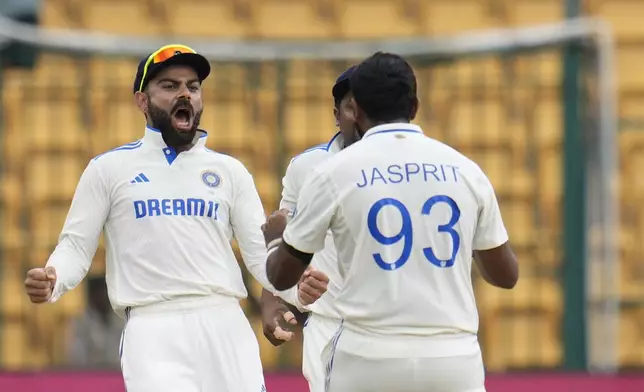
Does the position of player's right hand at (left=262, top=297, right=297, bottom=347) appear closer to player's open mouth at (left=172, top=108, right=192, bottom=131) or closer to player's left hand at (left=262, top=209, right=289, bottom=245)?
player's left hand at (left=262, top=209, right=289, bottom=245)

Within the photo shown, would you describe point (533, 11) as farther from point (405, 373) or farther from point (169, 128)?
point (405, 373)

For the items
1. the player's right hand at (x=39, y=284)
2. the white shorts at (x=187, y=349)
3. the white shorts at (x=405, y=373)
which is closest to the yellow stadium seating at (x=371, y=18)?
the white shorts at (x=187, y=349)

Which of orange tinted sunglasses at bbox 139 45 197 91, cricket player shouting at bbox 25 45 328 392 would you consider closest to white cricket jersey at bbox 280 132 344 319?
cricket player shouting at bbox 25 45 328 392

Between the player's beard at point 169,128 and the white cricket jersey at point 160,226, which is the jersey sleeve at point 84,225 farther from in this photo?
the player's beard at point 169,128

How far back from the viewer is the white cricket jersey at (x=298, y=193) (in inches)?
262

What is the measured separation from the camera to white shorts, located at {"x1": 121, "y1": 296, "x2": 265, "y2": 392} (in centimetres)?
606

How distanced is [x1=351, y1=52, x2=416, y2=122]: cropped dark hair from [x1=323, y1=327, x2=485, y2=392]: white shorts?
724mm

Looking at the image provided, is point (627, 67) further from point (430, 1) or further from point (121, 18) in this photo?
point (121, 18)

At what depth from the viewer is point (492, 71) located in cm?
1095

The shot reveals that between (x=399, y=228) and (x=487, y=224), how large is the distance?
343mm

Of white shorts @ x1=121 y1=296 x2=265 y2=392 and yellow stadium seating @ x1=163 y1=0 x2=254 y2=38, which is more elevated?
yellow stadium seating @ x1=163 y1=0 x2=254 y2=38

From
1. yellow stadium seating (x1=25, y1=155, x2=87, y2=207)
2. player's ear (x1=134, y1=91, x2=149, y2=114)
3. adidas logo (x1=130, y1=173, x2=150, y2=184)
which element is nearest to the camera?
adidas logo (x1=130, y1=173, x2=150, y2=184)

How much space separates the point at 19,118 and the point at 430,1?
371 cm

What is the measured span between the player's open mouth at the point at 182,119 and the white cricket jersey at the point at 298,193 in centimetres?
57
